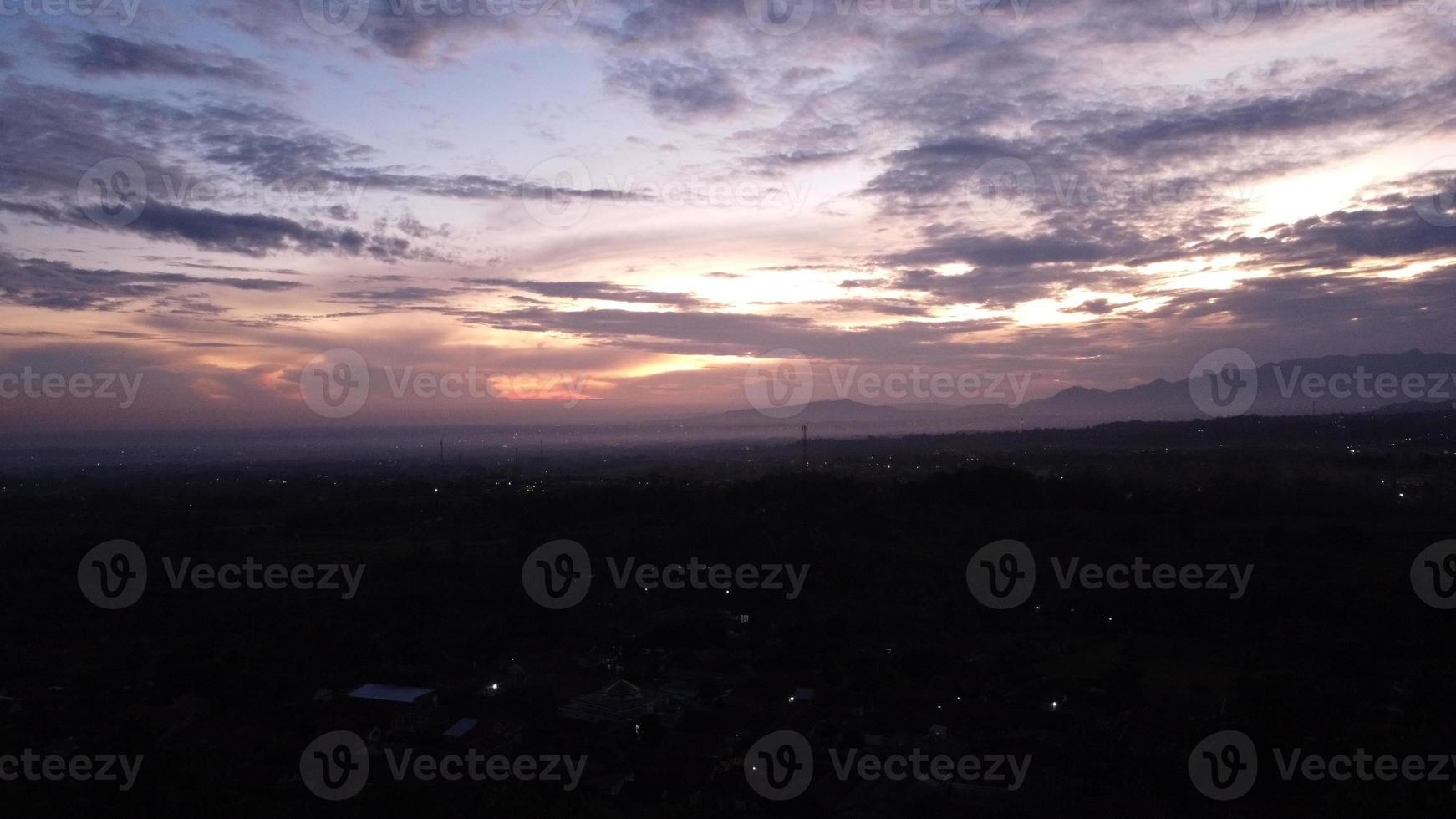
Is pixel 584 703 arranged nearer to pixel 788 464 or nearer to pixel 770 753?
pixel 770 753

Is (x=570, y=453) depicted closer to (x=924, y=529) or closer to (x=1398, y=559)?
(x=924, y=529)

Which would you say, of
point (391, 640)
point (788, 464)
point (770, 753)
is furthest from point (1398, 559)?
point (788, 464)

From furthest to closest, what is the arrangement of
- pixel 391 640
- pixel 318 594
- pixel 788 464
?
pixel 788 464 → pixel 318 594 → pixel 391 640

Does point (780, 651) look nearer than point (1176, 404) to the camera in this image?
Yes

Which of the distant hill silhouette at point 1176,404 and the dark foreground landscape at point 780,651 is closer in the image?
the dark foreground landscape at point 780,651

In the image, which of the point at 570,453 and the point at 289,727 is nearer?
the point at 289,727

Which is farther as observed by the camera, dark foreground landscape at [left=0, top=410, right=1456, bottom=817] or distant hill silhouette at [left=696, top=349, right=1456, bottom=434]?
distant hill silhouette at [left=696, top=349, right=1456, bottom=434]

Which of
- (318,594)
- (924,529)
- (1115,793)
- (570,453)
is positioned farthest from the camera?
(570,453)
